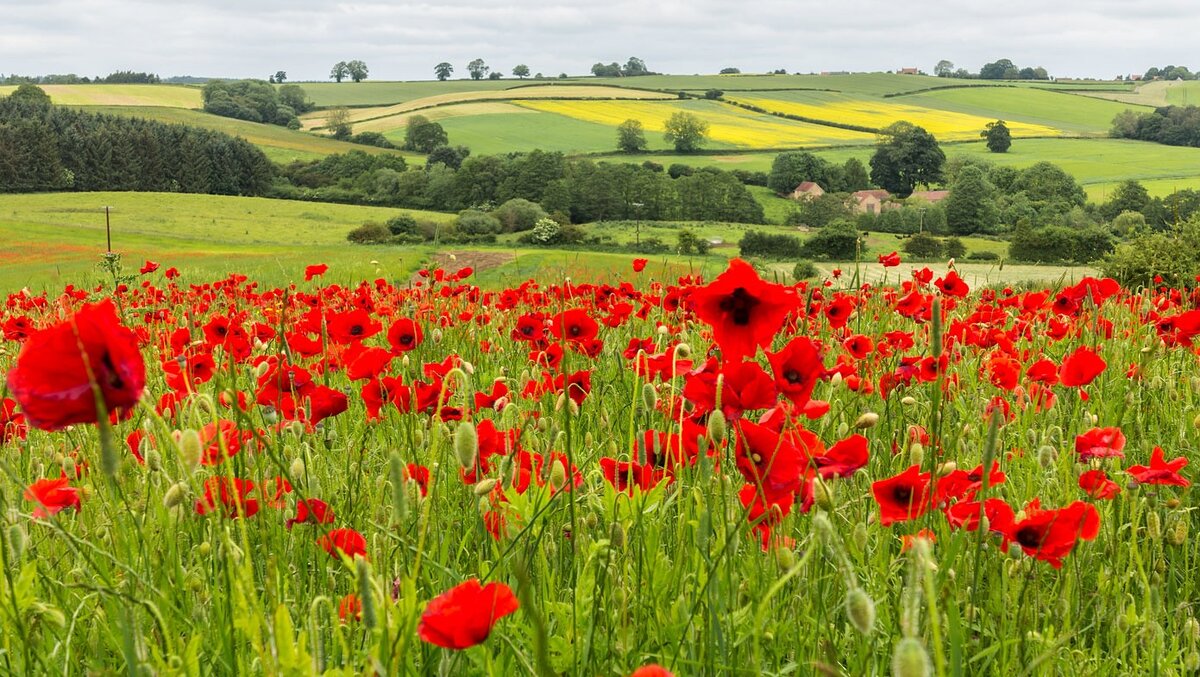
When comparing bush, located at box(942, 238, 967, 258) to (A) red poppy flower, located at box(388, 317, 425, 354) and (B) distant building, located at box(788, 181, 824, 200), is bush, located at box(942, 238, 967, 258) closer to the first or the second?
(B) distant building, located at box(788, 181, 824, 200)

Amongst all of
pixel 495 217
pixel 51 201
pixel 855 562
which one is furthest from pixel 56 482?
pixel 51 201

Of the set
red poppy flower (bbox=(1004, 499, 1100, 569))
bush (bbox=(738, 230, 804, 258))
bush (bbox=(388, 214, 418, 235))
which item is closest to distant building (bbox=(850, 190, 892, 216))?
bush (bbox=(738, 230, 804, 258))

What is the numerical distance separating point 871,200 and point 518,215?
124ft

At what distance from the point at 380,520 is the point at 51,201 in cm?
Result: 7194

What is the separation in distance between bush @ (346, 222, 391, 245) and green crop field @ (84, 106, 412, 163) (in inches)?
1589

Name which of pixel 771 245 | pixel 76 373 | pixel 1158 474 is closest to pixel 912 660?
pixel 76 373

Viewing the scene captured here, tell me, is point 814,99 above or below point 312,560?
above

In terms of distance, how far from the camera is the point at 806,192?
8031 cm

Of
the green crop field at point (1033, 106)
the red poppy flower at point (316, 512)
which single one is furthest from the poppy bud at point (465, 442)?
the green crop field at point (1033, 106)

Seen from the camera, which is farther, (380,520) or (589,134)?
(589,134)

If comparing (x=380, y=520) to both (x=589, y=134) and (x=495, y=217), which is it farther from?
(x=589, y=134)

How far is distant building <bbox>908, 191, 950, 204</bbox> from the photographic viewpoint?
277 ft

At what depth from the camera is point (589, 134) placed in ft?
323

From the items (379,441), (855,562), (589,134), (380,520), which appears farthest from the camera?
(589,134)
